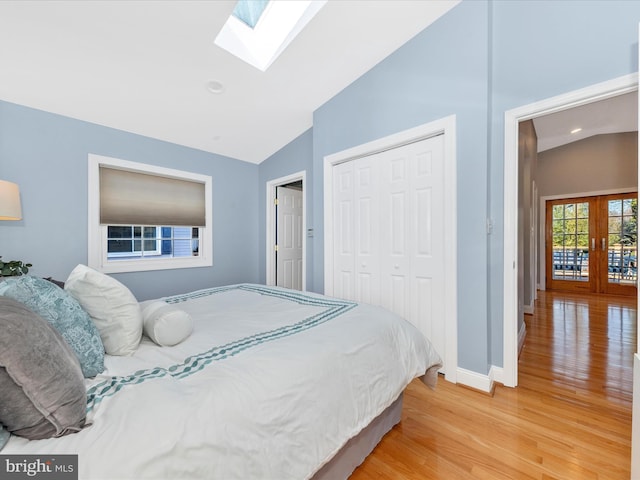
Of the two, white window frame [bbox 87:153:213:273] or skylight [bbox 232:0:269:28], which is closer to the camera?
skylight [bbox 232:0:269:28]

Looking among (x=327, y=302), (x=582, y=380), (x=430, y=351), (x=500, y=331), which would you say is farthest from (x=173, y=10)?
(x=582, y=380)

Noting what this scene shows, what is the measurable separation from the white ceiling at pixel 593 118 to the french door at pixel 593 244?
1422 mm

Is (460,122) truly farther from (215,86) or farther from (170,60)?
(170,60)

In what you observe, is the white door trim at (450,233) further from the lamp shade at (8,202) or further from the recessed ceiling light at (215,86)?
the lamp shade at (8,202)

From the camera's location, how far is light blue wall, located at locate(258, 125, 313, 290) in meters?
3.72

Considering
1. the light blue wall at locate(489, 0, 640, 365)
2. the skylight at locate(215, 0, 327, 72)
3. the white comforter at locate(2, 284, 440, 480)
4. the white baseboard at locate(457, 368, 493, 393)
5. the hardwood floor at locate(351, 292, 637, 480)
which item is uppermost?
the skylight at locate(215, 0, 327, 72)

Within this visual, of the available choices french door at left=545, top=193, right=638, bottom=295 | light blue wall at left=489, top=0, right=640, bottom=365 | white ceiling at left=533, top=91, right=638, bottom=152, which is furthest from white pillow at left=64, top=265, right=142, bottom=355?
french door at left=545, top=193, right=638, bottom=295

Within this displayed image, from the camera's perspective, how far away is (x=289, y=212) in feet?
14.6

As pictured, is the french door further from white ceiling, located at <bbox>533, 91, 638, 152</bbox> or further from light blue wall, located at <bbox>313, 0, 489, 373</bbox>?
light blue wall, located at <bbox>313, 0, 489, 373</bbox>

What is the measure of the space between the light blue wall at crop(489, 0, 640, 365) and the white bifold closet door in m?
0.39

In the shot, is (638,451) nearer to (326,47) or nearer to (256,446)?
(256,446)

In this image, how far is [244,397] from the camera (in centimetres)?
85

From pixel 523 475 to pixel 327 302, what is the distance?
4.16 feet

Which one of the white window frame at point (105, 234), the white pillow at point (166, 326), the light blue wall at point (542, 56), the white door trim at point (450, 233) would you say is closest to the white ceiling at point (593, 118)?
the light blue wall at point (542, 56)
